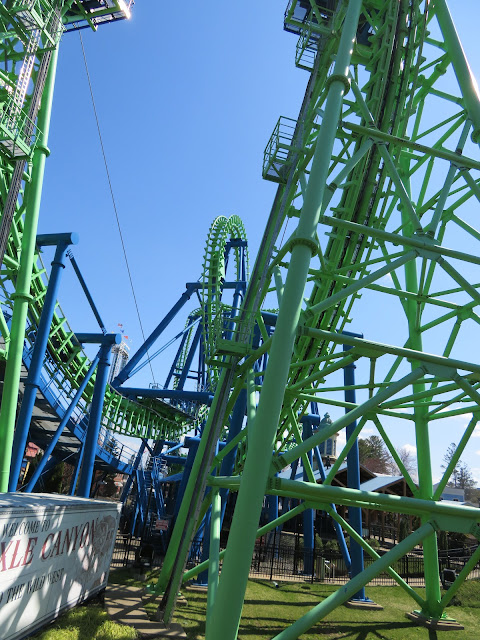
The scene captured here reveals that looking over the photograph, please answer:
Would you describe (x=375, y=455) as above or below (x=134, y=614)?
above

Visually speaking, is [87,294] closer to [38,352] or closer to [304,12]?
[38,352]

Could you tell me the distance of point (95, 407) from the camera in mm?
13141

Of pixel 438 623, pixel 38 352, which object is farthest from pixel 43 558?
pixel 438 623

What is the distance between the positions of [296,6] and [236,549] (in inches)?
404

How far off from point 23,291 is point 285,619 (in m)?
8.07

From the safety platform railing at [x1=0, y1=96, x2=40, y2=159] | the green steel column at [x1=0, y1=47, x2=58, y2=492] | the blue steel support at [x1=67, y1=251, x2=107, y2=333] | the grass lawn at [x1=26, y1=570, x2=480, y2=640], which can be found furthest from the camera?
the blue steel support at [x1=67, y1=251, x2=107, y2=333]

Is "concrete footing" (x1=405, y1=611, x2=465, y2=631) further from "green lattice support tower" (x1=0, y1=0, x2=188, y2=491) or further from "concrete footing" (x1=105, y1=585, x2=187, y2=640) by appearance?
"green lattice support tower" (x1=0, y1=0, x2=188, y2=491)

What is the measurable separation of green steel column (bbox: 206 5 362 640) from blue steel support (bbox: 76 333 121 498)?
8.92m

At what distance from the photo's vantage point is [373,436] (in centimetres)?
6688

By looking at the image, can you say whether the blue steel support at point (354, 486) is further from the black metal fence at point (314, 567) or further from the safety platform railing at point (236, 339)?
the safety platform railing at point (236, 339)

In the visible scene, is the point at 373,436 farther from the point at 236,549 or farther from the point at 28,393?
the point at 236,549

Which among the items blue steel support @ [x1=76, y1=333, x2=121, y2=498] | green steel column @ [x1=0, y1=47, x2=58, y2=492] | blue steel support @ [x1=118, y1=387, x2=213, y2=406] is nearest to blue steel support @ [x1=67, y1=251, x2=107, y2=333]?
blue steel support @ [x1=76, y1=333, x2=121, y2=498]

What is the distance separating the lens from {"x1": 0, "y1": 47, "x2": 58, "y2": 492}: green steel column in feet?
29.6

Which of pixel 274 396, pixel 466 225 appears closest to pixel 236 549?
pixel 274 396
